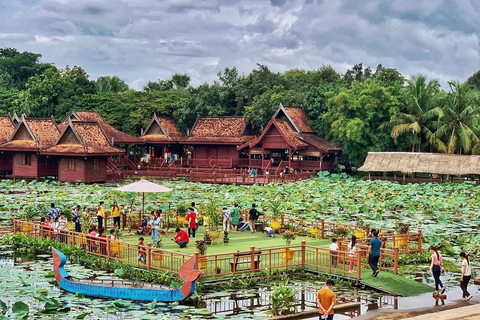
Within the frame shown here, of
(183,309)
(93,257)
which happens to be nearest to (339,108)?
(93,257)

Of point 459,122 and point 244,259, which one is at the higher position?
point 459,122

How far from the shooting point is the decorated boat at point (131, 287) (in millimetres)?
17719

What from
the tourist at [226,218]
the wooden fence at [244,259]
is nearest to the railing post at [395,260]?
the wooden fence at [244,259]

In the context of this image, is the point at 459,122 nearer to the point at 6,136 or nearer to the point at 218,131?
the point at 218,131

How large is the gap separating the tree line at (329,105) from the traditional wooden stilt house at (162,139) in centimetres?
179

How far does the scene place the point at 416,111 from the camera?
5612cm

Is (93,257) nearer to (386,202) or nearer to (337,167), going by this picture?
(386,202)

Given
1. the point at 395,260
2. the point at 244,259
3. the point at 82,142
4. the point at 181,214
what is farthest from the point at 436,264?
the point at 82,142

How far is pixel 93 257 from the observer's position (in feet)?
74.2

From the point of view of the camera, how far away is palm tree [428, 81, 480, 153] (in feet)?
177

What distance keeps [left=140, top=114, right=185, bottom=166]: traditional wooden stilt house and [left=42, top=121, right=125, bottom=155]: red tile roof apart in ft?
33.0

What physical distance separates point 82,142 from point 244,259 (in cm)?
3198

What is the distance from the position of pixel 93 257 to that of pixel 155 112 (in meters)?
45.5

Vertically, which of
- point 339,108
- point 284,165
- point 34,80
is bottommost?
point 284,165
